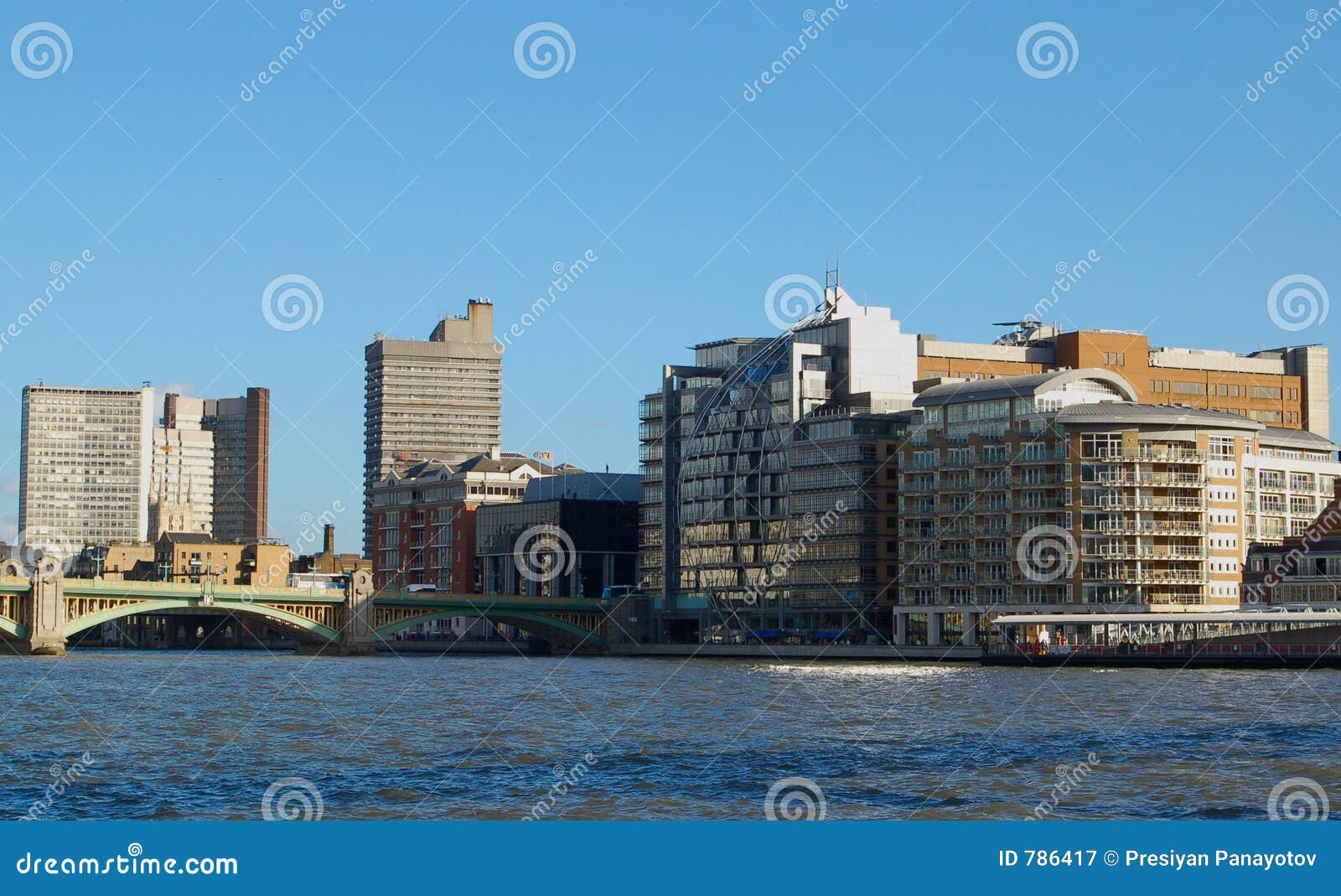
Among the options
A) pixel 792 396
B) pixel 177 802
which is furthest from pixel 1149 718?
pixel 792 396

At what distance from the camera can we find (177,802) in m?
39.8

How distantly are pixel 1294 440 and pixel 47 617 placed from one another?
319 feet

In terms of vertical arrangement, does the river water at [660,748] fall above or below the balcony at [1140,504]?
below

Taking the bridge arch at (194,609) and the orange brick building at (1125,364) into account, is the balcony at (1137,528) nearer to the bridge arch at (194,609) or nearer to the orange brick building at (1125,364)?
the orange brick building at (1125,364)

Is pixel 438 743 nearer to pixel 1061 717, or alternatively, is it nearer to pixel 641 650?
pixel 1061 717
